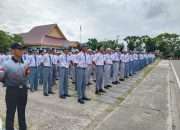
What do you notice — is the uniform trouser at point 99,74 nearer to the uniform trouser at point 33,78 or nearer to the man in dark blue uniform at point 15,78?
the uniform trouser at point 33,78

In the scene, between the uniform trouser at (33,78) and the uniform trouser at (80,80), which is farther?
the uniform trouser at (33,78)

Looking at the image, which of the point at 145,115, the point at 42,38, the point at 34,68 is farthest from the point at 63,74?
the point at 42,38

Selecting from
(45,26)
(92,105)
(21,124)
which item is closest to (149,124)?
(92,105)

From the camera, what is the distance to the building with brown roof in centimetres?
4616

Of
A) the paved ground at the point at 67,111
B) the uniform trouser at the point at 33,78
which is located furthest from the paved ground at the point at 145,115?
the uniform trouser at the point at 33,78

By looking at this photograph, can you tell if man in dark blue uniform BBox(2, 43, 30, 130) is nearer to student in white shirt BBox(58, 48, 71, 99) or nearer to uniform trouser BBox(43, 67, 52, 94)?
student in white shirt BBox(58, 48, 71, 99)

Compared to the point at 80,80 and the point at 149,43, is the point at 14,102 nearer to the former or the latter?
the point at 80,80

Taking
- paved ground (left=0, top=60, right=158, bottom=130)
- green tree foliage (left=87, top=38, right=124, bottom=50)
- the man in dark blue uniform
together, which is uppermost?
green tree foliage (left=87, top=38, right=124, bottom=50)

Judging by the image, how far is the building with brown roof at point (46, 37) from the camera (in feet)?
151

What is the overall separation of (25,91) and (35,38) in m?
44.6

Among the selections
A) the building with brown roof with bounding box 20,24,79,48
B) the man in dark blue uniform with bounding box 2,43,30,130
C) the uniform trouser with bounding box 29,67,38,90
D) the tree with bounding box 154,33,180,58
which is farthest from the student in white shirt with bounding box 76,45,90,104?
the tree with bounding box 154,33,180,58

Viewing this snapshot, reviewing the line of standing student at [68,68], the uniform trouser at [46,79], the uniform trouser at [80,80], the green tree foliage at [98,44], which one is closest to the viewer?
the uniform trouser at [80,80]

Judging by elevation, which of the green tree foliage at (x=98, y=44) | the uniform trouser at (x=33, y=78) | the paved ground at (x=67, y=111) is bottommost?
the paved ground at (x=67, y=111)

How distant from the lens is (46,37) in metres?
47.7
